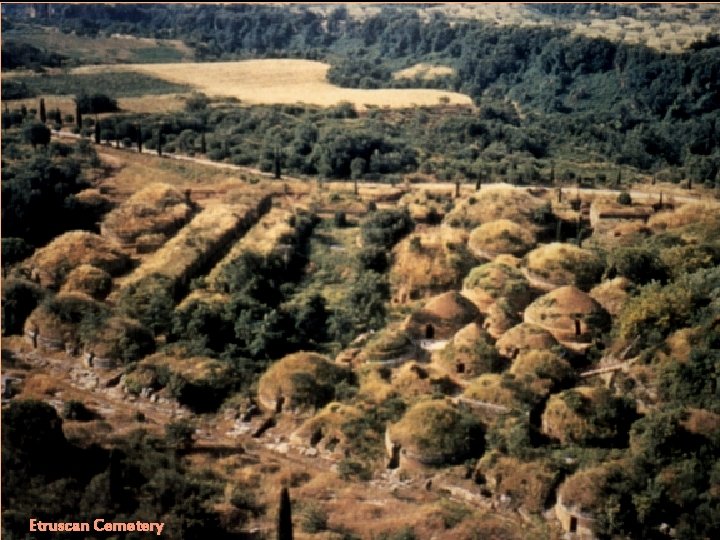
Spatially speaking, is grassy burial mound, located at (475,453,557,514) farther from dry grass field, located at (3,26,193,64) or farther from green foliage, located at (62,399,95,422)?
dry grass field, located at (3,26,193,64)

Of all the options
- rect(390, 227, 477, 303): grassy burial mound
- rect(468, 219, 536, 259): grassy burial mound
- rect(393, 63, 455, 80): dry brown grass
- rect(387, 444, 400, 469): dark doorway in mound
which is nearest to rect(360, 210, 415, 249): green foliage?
rect(390, 227, 477, 303): grassy burial mound

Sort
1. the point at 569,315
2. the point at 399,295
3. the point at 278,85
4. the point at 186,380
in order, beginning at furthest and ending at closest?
1. the point at 278,85
2. the point at 399,295
3. the point at 569,315
4. the point at 186,380

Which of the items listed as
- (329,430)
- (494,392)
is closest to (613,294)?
(494,392)

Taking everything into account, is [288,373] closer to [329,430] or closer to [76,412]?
[329,430]

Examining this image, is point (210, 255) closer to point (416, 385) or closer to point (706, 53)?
point (416, 385)

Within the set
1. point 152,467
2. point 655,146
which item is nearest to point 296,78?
point 655,146

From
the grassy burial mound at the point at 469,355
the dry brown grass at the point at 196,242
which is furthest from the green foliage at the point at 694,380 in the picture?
the dry brown grass at the point at 196,242
